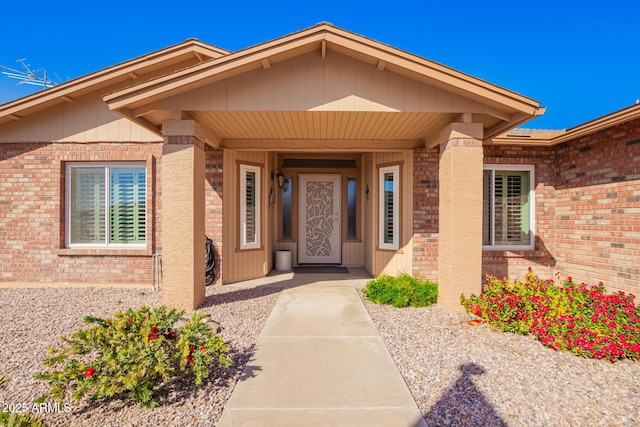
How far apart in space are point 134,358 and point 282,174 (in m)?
6.51

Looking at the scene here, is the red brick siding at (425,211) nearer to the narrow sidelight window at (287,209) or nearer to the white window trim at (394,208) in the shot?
the white window trim at (394,208)

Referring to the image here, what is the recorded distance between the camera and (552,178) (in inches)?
261

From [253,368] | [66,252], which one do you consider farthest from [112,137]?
[253,368]

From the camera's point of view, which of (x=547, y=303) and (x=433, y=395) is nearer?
(x=433, y=395)

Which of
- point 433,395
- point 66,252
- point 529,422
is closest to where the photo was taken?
point 529,422

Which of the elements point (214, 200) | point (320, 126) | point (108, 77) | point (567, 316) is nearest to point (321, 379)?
point (567, 316)

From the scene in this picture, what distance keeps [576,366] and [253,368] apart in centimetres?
322

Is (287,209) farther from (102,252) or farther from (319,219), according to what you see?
(102,252)

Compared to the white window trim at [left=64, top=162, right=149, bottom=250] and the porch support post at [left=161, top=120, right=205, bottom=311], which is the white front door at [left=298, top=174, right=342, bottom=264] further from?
the porch support post at [left=161, top=120, right=205, bottom=311]

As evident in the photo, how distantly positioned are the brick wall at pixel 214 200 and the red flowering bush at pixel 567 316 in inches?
179

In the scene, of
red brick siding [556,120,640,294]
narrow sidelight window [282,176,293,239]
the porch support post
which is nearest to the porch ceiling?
the porch support post

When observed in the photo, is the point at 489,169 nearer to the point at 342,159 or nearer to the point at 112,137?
the point at 342,159

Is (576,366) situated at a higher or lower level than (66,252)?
lower

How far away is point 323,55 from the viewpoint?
4379 millimetres
